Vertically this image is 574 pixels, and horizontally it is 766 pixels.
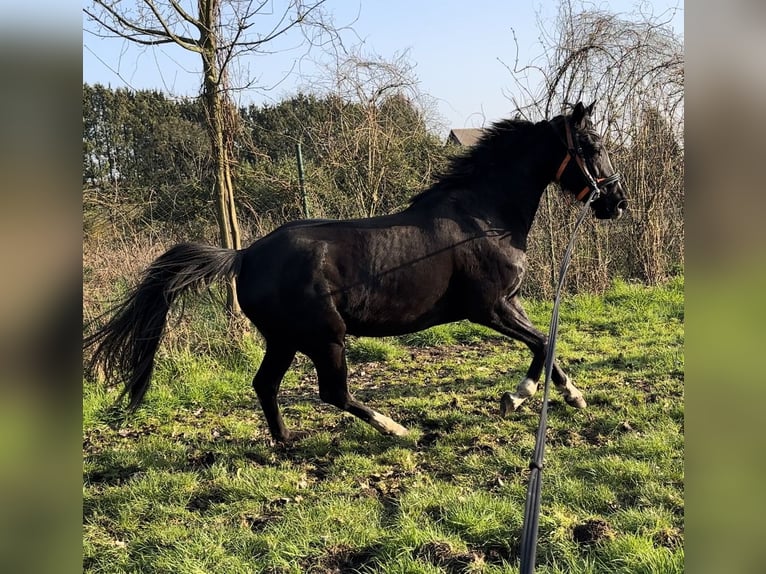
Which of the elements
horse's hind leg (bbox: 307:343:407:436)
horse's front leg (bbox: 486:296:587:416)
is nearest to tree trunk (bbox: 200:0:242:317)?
horse's hind leg (bbox: 307:343:407:436)

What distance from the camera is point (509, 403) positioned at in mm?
3895

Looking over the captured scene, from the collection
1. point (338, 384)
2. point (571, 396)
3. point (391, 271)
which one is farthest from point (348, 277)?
point (571, 396)

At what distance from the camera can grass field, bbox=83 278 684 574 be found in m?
2.50

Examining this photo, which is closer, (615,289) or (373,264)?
(373,264)

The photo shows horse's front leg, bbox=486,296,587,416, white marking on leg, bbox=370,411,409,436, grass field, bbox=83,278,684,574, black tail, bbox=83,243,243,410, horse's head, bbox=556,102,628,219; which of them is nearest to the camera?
grass field, bbox=83,278,684,574

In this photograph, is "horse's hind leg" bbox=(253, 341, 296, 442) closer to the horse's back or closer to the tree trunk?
the horse's back

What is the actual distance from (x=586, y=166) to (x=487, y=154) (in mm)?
738

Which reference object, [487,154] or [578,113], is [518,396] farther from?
[578,113]

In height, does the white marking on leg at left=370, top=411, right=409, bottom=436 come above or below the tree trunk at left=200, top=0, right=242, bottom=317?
below

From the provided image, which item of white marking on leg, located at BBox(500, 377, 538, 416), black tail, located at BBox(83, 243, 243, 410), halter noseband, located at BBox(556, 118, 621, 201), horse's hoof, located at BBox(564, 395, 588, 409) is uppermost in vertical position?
halter noseband, located at BBox(556, 118, 621, 201)
